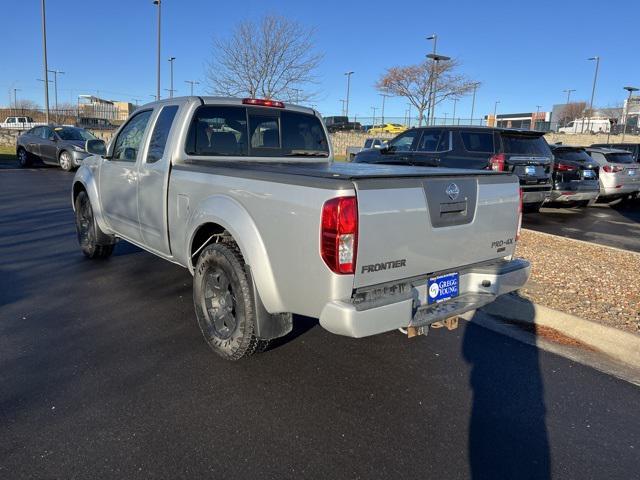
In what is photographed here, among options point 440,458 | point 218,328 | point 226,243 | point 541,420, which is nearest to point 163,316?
point 218,328

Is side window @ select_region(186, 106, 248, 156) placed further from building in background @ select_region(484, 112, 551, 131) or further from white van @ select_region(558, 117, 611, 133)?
building in background @ select_region(484, 112, 551, 131)

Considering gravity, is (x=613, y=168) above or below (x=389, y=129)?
below

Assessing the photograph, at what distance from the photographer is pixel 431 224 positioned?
3.19m

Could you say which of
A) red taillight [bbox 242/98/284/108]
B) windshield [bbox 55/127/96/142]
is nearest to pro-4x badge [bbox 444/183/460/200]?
red taillight [bbox 242/98/284/108]

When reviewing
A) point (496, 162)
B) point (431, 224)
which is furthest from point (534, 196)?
point (431, 224)

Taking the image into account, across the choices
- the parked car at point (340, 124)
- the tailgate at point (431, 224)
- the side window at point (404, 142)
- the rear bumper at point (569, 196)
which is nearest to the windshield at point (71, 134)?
the side window at point (404, 142)

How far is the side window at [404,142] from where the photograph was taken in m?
11.1

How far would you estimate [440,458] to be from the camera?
269cm

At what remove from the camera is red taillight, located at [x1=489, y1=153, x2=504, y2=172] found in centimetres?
944

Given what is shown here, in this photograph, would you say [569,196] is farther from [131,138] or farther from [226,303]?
[226,303]

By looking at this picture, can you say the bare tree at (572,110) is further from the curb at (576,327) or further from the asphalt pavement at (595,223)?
the curb at (576,327)

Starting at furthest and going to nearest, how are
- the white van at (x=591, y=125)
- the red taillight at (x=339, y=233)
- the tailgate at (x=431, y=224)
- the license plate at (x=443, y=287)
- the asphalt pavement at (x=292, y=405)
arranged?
the white van at (x=591, y=125) → the license plate at (x=443, y=287) → the tailgate at (x=431, y=224) → the red taillight at (x=339, y=233) → the asphalt pavement at (x=292, y=405)

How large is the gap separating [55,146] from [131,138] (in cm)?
1502

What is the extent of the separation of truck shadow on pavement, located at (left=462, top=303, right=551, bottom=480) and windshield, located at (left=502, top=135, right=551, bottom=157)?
653 centimetres
